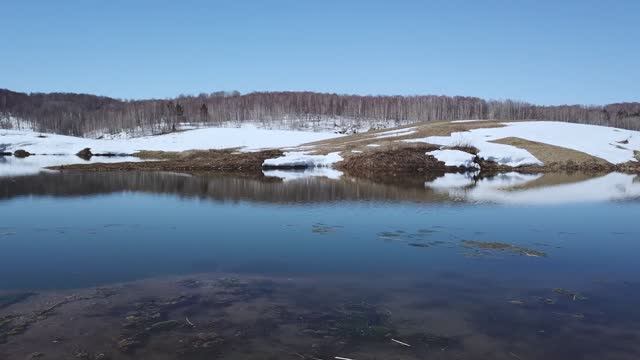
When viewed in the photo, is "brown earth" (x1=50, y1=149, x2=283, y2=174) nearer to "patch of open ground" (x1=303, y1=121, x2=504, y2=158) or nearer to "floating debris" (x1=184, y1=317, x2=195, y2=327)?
"patch of open ground" (x1=303, y1=121, x2=504, y2=158)

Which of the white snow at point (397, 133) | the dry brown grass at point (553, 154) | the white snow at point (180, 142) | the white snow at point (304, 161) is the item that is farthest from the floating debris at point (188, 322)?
the white snow at point (180, 142)

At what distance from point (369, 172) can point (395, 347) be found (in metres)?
47.8

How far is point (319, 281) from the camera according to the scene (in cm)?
1448

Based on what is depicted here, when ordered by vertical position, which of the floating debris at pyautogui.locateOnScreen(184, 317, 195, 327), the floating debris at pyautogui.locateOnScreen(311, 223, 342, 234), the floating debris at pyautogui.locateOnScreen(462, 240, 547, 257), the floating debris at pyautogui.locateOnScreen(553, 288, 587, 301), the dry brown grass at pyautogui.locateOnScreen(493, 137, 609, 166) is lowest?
the floating debris at pyautogui.locateOnScreen(311, 223, 342, 234)

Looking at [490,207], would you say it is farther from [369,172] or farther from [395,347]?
[369,172]

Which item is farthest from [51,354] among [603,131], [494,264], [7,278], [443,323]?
[603,131]

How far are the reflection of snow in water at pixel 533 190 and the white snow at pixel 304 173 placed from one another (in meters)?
10.8

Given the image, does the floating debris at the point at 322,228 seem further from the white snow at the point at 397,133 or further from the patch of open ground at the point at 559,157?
the white snow at the point at 397,133

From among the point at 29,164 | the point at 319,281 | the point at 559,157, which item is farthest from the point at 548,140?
the point at 29,164

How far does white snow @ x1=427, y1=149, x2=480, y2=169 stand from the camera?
58.9m

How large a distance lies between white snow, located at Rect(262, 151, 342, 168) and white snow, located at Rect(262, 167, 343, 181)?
5.28 ft

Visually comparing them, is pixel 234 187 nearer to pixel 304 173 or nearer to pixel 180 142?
pixel 304 173

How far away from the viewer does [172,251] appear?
59.9ft

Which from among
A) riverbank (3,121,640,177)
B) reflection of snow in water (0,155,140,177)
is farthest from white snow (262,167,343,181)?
reflection of snow in water (0,155,140,177)
